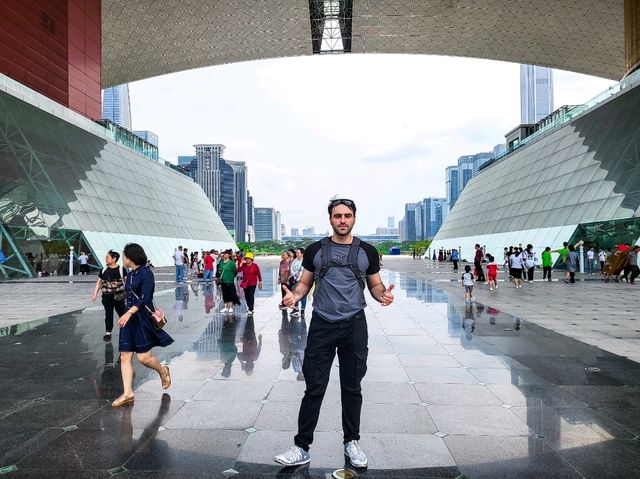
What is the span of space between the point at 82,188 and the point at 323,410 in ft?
109

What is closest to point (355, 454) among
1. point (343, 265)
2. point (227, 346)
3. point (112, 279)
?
point (343, 265)

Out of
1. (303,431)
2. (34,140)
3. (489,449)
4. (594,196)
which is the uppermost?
(34,140)

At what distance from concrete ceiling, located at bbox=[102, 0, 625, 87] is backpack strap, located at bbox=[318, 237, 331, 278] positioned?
51.7 m

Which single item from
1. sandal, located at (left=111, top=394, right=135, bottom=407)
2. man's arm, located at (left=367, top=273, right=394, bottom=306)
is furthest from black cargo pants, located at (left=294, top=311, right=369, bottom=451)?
sandal, located at (left=111, top=394, right=135, bottom=407)

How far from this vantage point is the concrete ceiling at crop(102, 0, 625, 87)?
161 ft

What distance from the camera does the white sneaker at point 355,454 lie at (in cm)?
382

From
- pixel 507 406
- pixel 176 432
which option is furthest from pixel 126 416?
pixel 507 406

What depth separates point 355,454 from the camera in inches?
153

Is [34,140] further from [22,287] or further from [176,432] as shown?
[176,432]

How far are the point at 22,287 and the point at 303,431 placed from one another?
72.4 ft

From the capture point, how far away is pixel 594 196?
30547mm

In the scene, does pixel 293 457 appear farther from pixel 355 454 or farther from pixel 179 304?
pixel 179 304

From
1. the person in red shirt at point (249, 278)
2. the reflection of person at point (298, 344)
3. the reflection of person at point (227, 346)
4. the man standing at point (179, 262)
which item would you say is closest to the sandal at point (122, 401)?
the reflection of person at point (227, 346)

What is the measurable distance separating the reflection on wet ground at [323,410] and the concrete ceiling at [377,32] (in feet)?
161
